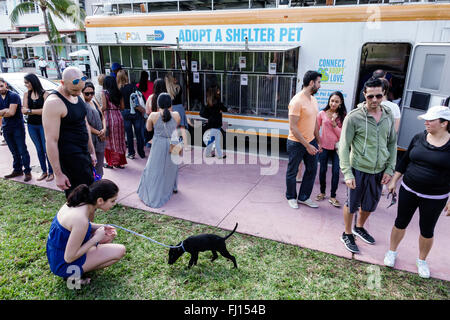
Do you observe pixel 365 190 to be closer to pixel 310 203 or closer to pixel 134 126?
pixel 310 203

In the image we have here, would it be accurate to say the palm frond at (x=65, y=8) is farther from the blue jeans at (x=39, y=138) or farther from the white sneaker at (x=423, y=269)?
the white sneaker at (x=423, y=269)

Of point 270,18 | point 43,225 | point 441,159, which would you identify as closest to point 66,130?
point 43,225

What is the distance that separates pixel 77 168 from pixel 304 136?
2.91m

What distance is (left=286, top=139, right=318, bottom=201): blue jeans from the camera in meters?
4.47

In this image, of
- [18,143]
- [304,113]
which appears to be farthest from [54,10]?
[304,113]

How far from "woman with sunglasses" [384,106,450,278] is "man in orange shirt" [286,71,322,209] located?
1.36 meters

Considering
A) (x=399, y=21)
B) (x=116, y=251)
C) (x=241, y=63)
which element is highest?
(x=399, y=21)

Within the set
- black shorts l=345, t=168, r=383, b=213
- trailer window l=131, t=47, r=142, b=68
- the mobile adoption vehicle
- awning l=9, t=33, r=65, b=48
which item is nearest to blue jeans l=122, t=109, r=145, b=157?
the mobile adoption vehicle

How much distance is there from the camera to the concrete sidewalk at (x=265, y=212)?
3.70 meters

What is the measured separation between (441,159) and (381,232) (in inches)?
59.5

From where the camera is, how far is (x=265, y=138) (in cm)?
813

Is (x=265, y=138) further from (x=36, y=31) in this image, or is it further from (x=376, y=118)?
(x=36, y=31)

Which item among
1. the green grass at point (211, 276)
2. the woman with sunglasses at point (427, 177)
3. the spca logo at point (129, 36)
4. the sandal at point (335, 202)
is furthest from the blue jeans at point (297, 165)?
the spca logo at point (129, 36)

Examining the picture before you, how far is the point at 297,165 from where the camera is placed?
14.8 feet
